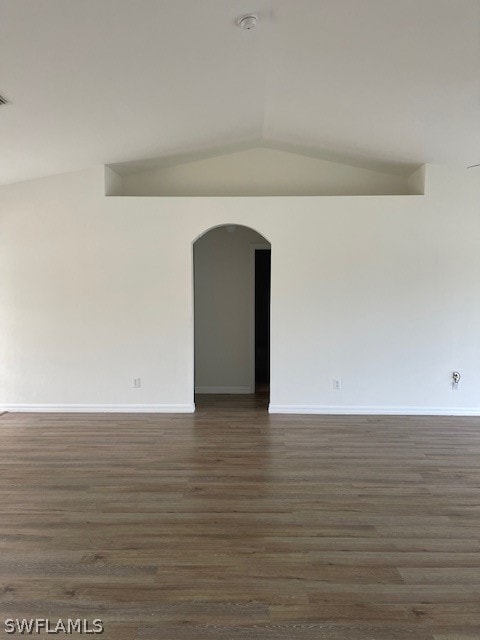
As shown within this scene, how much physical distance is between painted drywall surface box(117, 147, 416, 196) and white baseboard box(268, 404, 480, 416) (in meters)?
2.64

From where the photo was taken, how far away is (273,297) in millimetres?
5191

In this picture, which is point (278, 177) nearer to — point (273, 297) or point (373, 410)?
point (273, 297)

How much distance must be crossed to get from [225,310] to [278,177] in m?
2.03

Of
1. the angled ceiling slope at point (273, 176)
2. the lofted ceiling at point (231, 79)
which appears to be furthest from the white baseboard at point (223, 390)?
the lofted ceiling at point (231, 79)

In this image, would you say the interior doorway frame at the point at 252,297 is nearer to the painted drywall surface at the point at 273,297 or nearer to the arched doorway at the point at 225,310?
the arched doorway at the point at 225,310

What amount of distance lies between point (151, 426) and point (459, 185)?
4380 mm

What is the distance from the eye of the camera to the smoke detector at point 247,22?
2.66 meters

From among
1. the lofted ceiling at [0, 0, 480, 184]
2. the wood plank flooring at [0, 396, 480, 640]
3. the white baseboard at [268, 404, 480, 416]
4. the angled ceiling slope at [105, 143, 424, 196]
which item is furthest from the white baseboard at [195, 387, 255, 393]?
the lofted ceiling at [0, 0, 480, 184]

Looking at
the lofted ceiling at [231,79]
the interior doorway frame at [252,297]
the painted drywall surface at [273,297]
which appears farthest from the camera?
the interior doorway frame at [252,297]

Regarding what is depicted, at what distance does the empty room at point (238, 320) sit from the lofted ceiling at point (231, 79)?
2cm

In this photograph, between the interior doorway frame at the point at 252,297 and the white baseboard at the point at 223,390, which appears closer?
the interior doorway frame at the point at 252,297

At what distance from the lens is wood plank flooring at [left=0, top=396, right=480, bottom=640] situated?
77.9 inches

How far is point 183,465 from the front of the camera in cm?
366

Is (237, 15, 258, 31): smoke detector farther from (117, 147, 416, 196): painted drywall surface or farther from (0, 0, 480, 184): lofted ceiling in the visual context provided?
(117, 147, 416, 196): painted drywall surface
